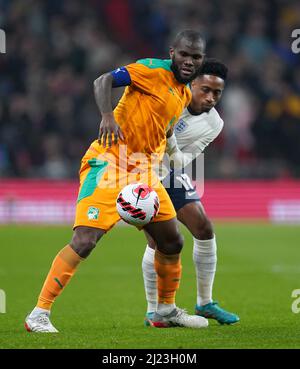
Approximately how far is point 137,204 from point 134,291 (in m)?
3.86

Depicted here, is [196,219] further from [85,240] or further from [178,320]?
[85,240]

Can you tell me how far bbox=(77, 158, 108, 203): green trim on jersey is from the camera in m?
7.42

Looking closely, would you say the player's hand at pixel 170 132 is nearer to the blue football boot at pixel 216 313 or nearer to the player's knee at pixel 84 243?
the player's knee at pixel 84 243

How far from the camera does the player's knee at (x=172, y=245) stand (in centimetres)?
764

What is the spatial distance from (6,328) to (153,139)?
1.90 m

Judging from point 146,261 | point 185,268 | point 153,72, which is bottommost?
point 185,268

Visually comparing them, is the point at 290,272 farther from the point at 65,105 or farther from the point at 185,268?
the point at 65,105

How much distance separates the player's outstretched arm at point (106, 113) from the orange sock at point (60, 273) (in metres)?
0.87

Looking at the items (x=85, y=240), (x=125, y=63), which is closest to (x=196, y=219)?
(x=85, y=240)

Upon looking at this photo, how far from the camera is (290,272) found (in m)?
12.6

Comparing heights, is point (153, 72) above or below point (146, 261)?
above

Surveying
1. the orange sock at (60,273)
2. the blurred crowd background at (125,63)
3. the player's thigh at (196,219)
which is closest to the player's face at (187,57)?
the player's thigh at (196,219)

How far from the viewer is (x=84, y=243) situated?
23.7 ft
